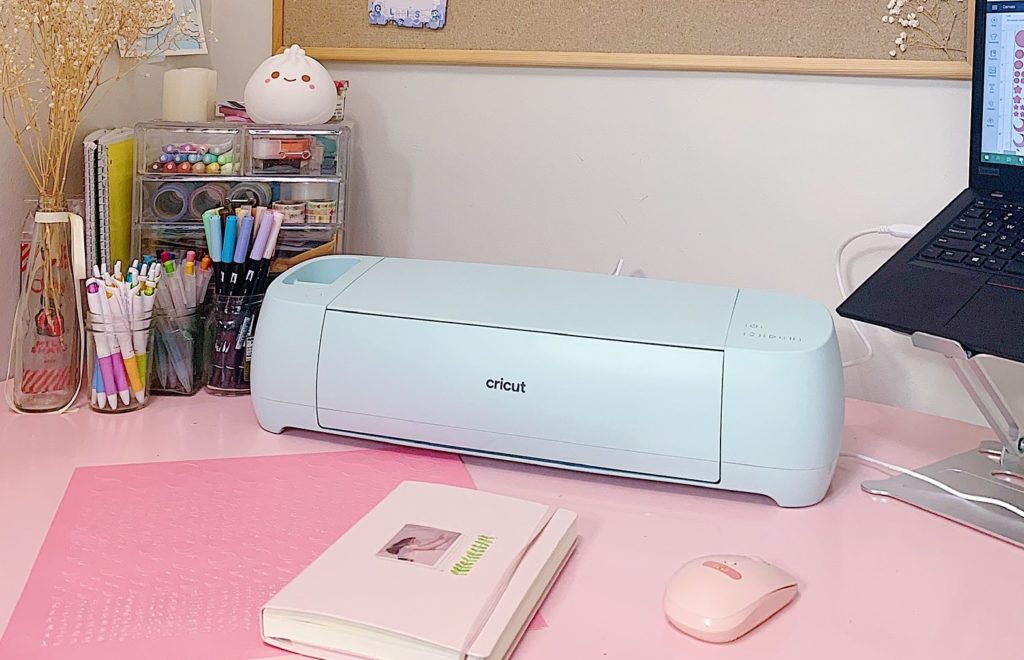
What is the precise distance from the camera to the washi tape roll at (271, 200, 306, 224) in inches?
47.0

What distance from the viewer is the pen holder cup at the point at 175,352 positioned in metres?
1.13

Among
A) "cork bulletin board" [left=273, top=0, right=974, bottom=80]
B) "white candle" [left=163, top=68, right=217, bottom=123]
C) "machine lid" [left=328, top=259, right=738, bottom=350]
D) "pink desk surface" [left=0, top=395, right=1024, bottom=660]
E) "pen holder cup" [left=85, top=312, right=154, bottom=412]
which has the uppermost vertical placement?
"cork bulletin board" [left=273, top=0, right=974, bottom=80]

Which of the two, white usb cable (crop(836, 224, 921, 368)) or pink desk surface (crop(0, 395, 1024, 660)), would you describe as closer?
pink desk surface (crop(0, 395, 1024, 660))

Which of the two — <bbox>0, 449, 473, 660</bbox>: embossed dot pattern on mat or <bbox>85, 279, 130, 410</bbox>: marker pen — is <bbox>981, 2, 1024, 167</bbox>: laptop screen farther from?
<bbox>85, 279, 130, 410</bbox>: marker pen

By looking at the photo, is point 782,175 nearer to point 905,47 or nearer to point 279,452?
point 905,47

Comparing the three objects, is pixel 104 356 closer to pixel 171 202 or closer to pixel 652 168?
pixel 171 202

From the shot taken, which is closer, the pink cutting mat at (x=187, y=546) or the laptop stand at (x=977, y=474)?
the pink cutting mat at (x=187, y=546)

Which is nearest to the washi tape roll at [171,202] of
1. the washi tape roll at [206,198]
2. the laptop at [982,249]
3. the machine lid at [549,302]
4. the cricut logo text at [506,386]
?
the washi tape roll at [206,198]

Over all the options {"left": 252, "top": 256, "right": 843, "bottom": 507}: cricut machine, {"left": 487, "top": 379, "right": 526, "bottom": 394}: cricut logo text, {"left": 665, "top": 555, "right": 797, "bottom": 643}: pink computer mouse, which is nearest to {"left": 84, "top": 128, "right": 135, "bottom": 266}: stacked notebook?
{"left": 252, "top": 256, "right": 843, "bottom": 507}: cricut machine

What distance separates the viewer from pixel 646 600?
0.74 m

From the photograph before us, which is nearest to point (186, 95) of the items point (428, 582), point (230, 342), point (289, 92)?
point (289, 92)

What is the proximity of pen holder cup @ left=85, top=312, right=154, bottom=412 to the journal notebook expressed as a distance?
39 cm

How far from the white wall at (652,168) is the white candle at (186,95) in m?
0.09

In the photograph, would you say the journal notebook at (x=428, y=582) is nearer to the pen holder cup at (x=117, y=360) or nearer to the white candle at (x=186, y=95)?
the pen holder cup at (x=117, y=360)
